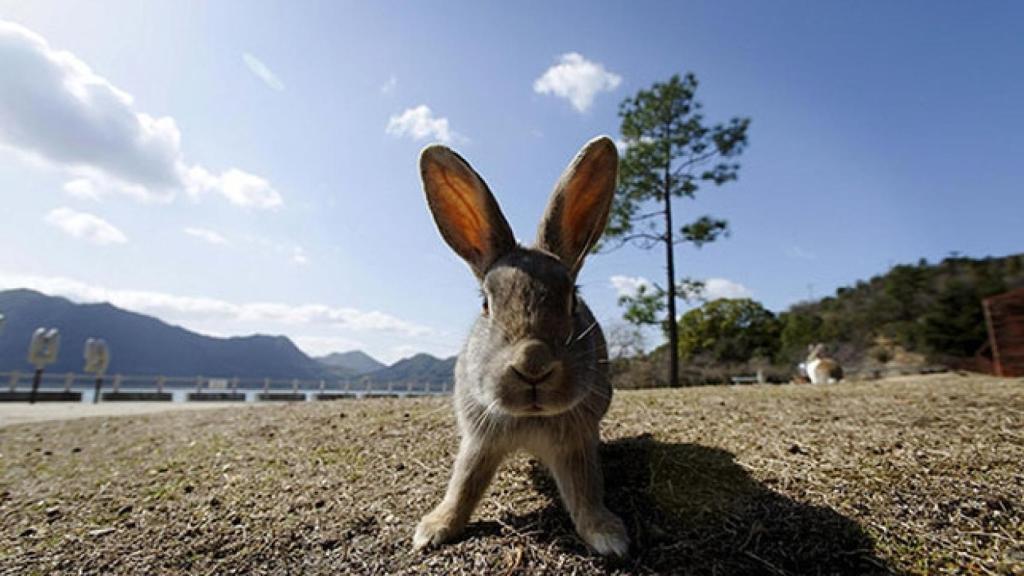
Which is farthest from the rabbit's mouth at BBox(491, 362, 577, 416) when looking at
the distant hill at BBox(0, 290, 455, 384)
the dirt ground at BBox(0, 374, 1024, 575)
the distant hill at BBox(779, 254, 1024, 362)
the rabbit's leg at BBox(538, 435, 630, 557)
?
the distant hill at BBox(0, 290, 455, 384)

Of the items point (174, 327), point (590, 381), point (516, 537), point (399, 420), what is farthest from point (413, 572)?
point (174, 327)

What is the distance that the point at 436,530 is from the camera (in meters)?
2.30

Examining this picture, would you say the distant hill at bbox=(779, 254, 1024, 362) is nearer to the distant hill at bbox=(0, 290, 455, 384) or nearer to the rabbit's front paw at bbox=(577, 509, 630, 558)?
the rabbit's front paw at bbox=(577, 509, 630, 558)

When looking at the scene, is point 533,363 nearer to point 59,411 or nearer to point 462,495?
point 462,495

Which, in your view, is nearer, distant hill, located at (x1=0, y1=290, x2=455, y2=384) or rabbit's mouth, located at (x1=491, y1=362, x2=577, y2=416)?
rabbit's mouth, located at (x1=491, y1=362, x2=577, y2=416)

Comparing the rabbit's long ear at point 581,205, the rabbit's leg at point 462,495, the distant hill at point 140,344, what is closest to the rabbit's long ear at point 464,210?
the rabbit's long ear at point 581,205

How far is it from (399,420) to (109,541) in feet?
8.12

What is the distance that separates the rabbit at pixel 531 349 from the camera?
203 cm

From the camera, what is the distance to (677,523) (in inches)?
92.0

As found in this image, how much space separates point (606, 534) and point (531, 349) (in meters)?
0.94

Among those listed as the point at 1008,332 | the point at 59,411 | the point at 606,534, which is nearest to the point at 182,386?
the point at 59,411

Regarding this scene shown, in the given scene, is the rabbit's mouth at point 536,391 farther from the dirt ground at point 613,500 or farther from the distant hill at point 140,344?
the distant hill at point 140,344

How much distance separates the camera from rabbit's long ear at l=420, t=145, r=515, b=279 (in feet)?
8.50

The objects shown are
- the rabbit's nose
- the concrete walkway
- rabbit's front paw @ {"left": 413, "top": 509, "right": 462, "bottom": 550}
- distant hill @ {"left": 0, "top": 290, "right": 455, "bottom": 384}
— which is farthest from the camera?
distant hill @ {"left": 0, "top": 290, "right": 455, "bottom": 384}
